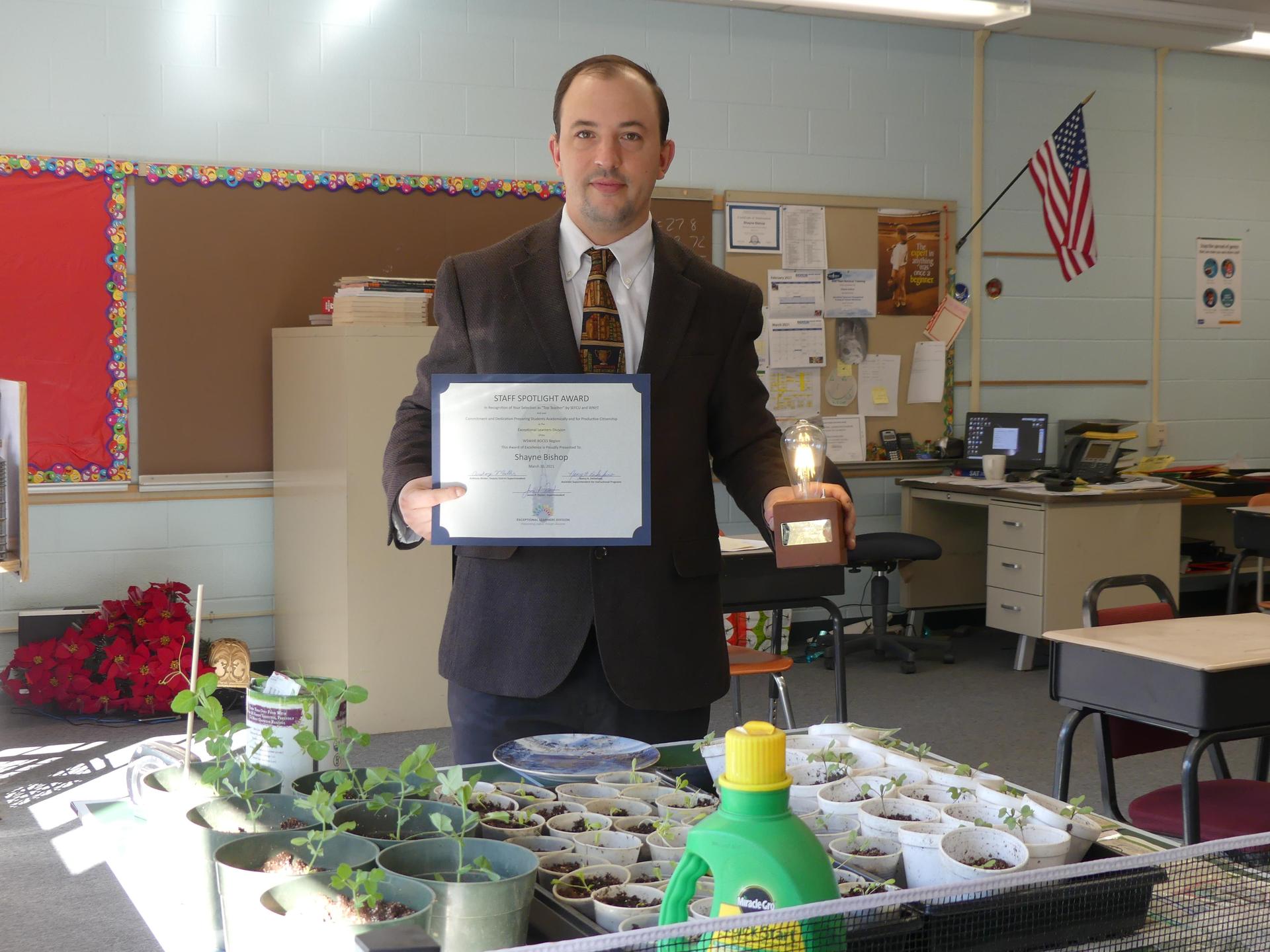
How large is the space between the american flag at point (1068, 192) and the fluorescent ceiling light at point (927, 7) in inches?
52.6

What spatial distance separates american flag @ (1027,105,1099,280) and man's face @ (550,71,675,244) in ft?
19.1

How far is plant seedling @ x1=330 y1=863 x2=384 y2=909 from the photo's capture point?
0.94 meters

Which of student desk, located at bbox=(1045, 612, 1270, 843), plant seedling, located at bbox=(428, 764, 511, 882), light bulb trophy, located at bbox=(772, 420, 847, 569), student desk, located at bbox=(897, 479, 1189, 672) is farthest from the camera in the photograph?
student desk, located at bbox=(897, 479, 1189, 672)

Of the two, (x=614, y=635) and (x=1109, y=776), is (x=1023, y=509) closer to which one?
(x=1109, y=776)

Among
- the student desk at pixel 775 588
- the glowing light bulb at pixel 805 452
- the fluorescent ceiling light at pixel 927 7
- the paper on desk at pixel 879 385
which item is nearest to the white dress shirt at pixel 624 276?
the glowing light bulb at pixel 805 452

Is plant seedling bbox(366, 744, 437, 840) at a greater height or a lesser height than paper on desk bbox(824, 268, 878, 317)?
lesser

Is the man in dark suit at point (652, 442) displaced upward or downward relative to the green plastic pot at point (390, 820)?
upward

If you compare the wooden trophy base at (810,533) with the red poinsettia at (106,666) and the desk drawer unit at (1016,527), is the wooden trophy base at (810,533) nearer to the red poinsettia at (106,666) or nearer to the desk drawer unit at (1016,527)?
the red poinsettia at (106,666)

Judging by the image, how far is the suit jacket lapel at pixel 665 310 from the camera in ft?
6.48

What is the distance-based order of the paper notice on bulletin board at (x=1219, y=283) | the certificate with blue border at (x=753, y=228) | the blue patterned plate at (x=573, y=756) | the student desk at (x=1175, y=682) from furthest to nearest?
the paper notice on bulletin board at (x=1219, y=283) → the certificate with blue border at (x=753, y=228) → the student desk at (x=1175, y=682) → the blue patterned plate at (x=573, y=756)

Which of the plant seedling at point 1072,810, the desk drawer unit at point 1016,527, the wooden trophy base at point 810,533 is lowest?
the desk drawer unit at point 1016,527

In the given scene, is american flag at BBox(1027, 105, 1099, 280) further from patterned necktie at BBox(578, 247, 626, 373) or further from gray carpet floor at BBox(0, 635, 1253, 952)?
patterned necktie at BBox(578, 247, 626, 373)

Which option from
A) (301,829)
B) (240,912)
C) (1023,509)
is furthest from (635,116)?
(1023,509)

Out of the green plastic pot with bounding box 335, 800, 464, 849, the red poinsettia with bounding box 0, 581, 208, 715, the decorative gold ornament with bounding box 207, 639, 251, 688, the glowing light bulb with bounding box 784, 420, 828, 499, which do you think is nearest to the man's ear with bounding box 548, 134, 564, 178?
the glowing light bulb with bounding box 784, 420, 828, 499
